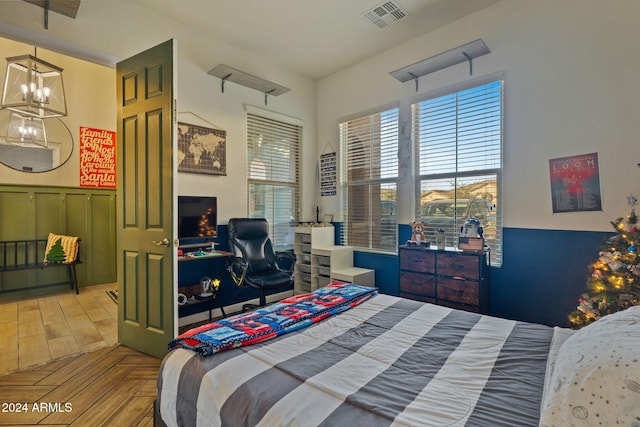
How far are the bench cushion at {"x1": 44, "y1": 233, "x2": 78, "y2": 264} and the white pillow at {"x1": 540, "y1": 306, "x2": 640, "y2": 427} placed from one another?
5.41 meters

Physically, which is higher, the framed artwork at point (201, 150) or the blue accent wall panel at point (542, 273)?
the framed artwork at point (201, 150)

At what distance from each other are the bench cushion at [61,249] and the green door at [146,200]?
2223mm

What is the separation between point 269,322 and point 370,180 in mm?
2919

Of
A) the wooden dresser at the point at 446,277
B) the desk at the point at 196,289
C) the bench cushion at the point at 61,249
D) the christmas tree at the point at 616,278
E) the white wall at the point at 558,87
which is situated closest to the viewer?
the christmas tree at the point at 616,278

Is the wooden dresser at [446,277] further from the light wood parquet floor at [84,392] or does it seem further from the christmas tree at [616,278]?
the light wood parquet floor at [84,392]

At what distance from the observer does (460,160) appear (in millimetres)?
3350

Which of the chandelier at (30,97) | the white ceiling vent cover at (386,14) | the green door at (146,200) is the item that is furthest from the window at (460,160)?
the chandelier at (30,97)

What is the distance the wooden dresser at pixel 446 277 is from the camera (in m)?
2.82

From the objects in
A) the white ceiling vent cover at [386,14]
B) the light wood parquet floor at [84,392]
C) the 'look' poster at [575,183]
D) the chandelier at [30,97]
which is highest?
the white ceiling vent cover at [386,14]

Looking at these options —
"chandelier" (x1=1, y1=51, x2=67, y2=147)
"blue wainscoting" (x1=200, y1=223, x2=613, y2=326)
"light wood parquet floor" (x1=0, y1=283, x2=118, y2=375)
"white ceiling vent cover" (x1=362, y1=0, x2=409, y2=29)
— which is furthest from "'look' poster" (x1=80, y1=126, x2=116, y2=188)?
"white ceiling vent cover" (x1=362, y1=0, x2=409, y2=29)

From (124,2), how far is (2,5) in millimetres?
894

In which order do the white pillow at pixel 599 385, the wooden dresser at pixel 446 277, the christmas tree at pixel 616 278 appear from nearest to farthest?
1. the white pillow at pixel 599 385
2. the christmas tree at pixel 616 278
3. the wooden dresser at pixel 446 277

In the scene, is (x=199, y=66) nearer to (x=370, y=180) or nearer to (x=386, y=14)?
(x=386, y=14)

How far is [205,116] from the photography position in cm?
352
